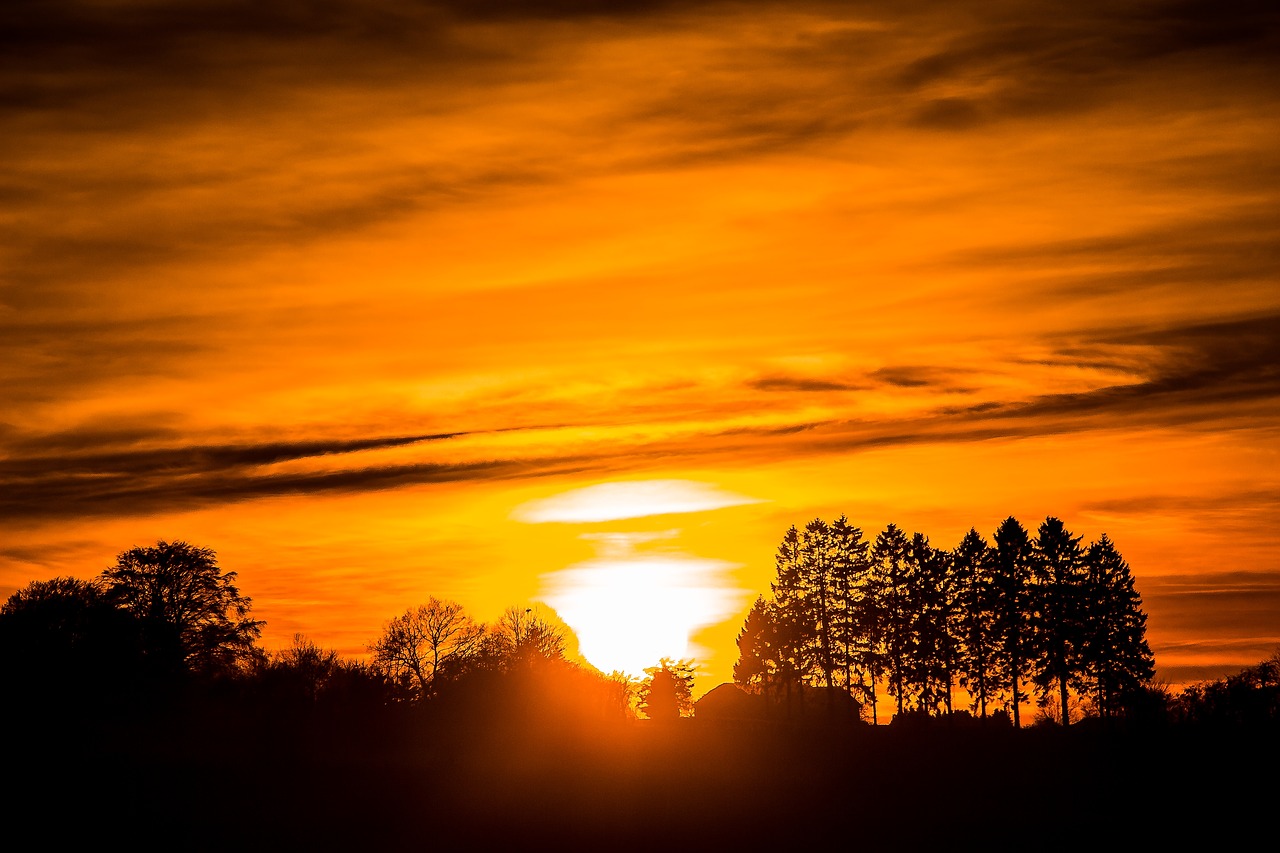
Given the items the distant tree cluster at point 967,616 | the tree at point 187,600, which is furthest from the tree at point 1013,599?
the tree at point 187,600

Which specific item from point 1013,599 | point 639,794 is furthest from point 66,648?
point 1013,599

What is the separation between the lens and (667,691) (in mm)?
175000

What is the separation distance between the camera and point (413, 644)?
112m

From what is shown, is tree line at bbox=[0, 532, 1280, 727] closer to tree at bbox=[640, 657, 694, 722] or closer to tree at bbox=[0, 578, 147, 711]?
tree at bbox=[0, 578, 147, 711]

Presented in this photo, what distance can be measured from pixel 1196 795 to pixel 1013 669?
4363 centimetres

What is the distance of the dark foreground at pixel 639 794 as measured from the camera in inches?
2110

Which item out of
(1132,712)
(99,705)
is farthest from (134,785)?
(1132,712)

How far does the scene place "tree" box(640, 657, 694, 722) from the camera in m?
171

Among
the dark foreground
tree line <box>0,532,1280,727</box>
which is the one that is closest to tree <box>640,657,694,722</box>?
tree line <box>0,532,1280,727</box>

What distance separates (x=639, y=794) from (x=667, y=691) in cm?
11353

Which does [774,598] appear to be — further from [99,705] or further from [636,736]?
[99,705]

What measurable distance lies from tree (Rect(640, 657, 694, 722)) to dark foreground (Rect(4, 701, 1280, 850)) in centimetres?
9534

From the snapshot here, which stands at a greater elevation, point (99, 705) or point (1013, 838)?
point (99, 705)

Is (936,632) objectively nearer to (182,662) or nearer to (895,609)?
(895,609)
